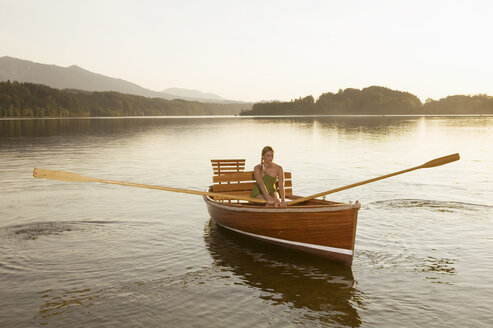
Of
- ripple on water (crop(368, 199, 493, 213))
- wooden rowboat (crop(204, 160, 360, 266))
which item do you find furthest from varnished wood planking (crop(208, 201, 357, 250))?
ripple on water (crop(368, 199, 493, 213))

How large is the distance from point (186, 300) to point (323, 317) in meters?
2.67

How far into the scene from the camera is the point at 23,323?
7.48m

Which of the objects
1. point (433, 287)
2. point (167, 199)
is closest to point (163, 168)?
point (167, 199)

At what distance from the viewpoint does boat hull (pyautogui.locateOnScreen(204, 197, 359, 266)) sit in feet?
32.5

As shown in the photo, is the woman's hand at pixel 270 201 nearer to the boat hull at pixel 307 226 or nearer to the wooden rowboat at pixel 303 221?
the wooden rowboat at pixel 303 221

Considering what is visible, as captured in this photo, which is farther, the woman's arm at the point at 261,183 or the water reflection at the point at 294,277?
the woman's arm at the point at 261,183

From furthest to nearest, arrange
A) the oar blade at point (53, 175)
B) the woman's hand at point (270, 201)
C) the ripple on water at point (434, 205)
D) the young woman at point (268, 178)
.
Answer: the ripple on water at point (434, 205) → the young woman at point (268, 178) → the woman's hand at point (270, 201) → the oar blade at point (53, 175)

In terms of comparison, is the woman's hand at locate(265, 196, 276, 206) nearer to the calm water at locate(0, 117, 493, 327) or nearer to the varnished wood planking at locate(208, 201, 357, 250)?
the varnished wood planking at locate(208, 201, 357, 250)

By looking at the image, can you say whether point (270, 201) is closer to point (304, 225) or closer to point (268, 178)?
point (268, 178)

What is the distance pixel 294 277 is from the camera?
9656 millimetres

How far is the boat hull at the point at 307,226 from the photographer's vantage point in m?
9.90

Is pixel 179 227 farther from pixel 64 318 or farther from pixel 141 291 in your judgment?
pixel 64 318

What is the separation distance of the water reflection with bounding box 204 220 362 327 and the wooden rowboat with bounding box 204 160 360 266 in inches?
12.4

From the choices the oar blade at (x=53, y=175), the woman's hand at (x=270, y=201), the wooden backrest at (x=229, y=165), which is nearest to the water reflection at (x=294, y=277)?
the woman's hand at (x=270, y=201)
